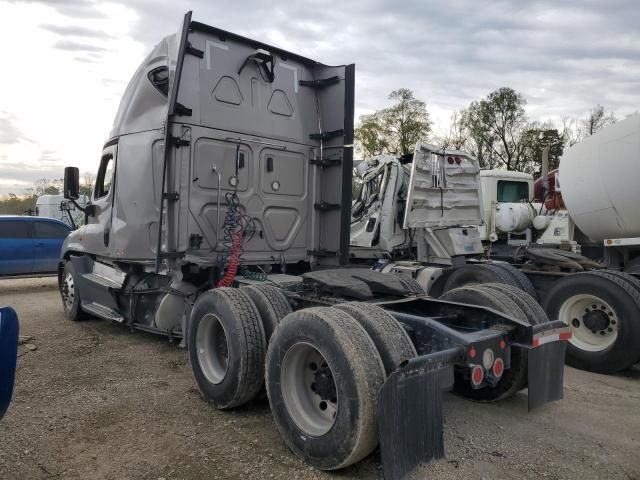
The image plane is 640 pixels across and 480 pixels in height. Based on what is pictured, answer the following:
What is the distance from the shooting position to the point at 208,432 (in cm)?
398

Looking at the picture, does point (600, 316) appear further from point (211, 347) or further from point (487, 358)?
point (211, 347)

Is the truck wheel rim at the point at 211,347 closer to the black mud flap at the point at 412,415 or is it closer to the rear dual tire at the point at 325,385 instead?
the rear dual tire at the point at 325,385

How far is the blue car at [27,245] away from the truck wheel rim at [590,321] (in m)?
11.0

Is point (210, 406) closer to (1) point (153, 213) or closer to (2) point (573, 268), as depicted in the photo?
(1) point (153, 213)

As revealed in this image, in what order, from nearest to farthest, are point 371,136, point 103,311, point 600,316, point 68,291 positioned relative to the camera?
point 600,316 < point 103,311 < point 68,291 < point 371,136

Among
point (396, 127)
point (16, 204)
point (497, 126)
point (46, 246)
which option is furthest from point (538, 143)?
→ point (16, 204)

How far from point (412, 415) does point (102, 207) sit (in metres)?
5.34

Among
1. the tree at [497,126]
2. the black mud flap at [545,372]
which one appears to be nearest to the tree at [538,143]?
the tree at [497,126]

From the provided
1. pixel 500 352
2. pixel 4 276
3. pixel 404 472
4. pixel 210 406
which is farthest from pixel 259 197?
pixel 4 276

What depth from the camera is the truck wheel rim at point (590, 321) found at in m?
5.73

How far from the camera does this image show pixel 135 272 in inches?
257

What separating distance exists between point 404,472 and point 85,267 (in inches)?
234

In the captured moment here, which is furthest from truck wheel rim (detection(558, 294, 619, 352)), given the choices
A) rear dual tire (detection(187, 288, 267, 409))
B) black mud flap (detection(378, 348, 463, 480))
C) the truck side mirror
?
the truck side mirror

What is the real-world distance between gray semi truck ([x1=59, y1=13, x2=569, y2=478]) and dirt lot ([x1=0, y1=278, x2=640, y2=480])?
0.26 metres
